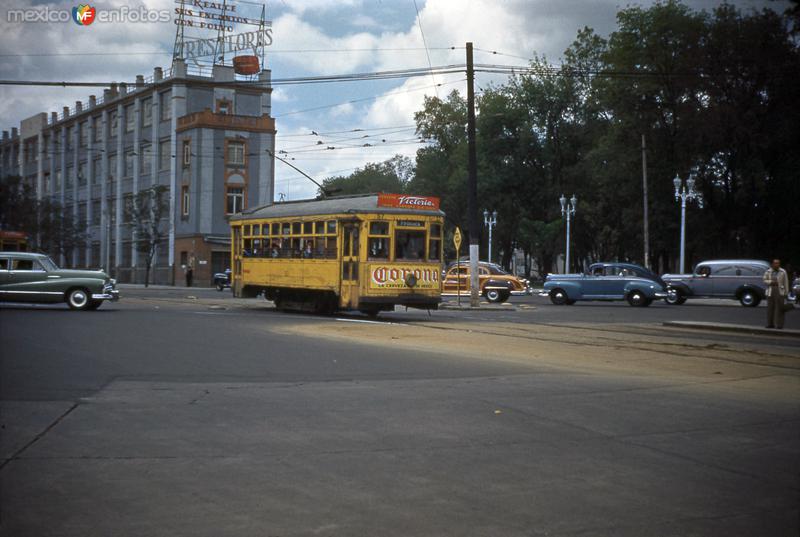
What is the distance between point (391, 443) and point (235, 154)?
5920 centimetres

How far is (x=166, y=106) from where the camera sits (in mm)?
67375

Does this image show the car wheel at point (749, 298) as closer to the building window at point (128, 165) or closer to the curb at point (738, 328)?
the curb at point (738, 328)

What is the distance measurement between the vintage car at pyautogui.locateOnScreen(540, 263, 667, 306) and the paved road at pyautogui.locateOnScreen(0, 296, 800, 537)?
21672 mm

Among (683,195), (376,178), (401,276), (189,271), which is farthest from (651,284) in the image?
(376,178)

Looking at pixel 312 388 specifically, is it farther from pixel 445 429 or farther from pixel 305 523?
pixel 305 523

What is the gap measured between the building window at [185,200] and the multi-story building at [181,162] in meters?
0.07

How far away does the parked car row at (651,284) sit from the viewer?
36.8 meters

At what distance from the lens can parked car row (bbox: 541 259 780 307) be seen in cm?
3681

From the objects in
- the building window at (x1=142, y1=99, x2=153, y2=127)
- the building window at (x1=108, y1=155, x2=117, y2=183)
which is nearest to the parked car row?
the building window at (x1=142, y1=99, x2=153, y2=127)

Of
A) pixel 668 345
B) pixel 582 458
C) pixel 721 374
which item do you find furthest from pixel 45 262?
pixel 582 458

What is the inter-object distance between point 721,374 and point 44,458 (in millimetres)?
9493

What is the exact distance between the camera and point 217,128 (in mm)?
62969

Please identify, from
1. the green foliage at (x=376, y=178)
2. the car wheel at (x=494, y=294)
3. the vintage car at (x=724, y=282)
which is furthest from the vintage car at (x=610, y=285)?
the green foliage at (x=376, y=178)

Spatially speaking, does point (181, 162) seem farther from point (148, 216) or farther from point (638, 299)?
point (638, 299)
